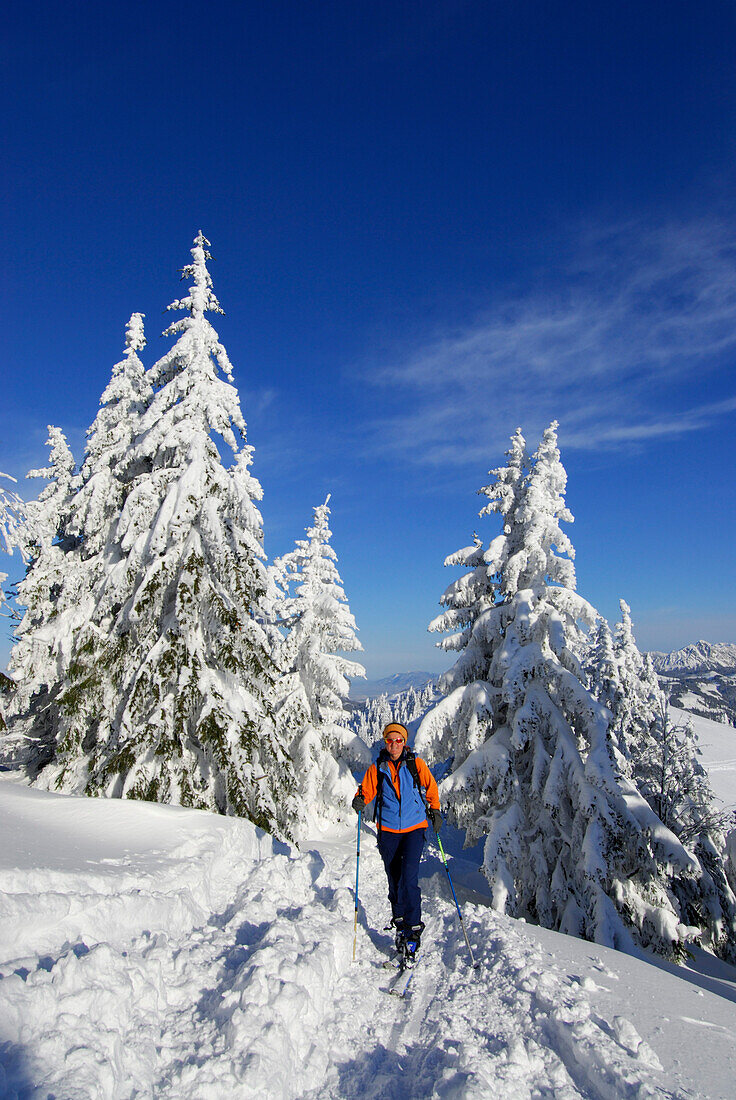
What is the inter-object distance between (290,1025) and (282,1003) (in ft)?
0.47

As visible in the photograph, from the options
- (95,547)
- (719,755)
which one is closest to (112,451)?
(95,547)

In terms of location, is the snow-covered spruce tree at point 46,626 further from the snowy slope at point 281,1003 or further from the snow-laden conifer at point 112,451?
the snowy slope at point 281,1003

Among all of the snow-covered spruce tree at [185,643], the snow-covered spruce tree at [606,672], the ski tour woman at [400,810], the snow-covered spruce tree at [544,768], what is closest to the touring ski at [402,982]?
the ski tour woman at [400,810]

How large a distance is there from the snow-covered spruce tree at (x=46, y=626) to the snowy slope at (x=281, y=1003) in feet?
23.5

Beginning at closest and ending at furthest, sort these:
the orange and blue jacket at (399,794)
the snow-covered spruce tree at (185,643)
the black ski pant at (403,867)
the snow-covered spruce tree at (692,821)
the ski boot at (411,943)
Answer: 1. the ski boot at (411,943)
2. the black ski pant at (403,867)
3. the orange and blue jacket at (399,794)
4. the snow-covered spruce tree at (185,643)
5. the snow-covered spruce tree at (692,821)

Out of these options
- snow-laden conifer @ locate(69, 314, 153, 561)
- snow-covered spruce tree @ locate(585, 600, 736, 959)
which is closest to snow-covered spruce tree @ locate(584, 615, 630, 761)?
snow-covered spruce tree @ locate(585, 600, 736, 959)

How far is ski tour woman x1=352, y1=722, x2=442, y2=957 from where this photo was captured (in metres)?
5.94

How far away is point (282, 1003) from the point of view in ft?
12.7

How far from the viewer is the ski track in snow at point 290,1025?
3.17 meters

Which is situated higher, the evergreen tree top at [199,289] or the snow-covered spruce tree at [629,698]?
the evergreen tree top at [199,289]

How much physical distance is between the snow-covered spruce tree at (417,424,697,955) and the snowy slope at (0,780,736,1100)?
655 centimetres

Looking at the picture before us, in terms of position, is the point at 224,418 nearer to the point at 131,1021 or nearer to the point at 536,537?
the point at 536,537

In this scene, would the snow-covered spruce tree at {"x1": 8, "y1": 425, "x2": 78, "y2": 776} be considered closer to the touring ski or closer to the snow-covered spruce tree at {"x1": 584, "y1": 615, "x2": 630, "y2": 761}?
the touring ski

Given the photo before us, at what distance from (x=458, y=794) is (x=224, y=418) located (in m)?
11.3
